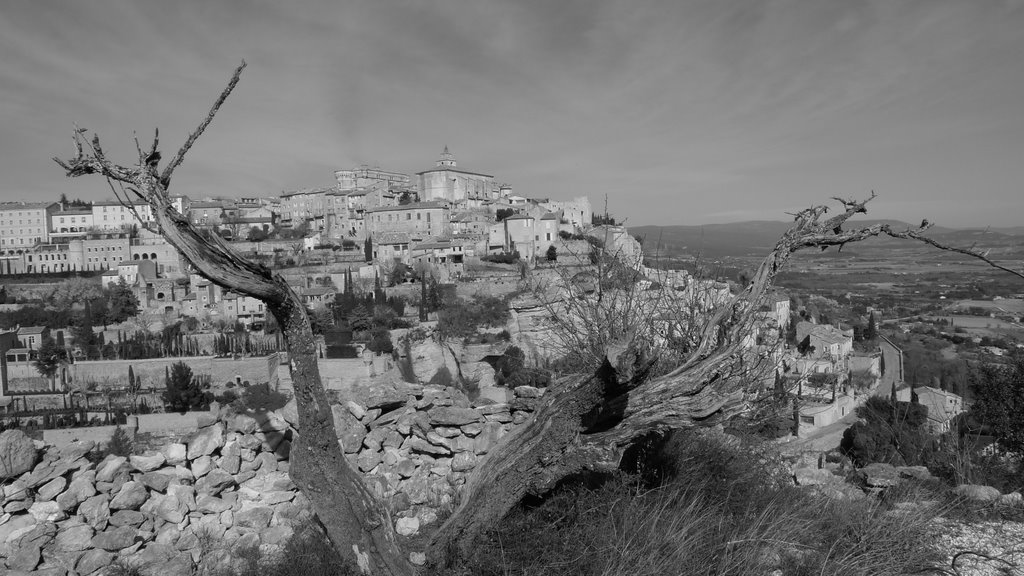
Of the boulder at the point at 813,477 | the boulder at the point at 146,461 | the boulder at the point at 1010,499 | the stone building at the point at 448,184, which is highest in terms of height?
the stone building at the point at 448,184

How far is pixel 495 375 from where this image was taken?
2572cm

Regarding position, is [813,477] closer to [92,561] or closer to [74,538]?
[92,561]

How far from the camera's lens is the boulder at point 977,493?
410 centimetres

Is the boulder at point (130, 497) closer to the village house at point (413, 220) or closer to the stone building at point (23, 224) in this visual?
the village house at point (413, 220)

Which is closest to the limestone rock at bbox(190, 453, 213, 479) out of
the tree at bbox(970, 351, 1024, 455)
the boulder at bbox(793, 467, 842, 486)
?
the boulder at bbox(793, 467, 842, 486)

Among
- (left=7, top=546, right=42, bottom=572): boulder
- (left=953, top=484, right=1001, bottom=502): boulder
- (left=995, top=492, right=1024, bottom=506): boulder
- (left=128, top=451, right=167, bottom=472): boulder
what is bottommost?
(left=995, top=492, right=1024, bottom=506): boulder

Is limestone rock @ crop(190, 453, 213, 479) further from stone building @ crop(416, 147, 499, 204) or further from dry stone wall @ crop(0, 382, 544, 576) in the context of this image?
stone building @ crop(416, 147, 499, 204)

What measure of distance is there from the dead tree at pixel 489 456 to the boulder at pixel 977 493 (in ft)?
6.78

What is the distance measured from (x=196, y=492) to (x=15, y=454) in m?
1.24

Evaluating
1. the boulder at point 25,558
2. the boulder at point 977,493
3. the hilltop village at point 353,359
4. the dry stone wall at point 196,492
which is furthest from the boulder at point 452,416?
the boulder at point 977,493

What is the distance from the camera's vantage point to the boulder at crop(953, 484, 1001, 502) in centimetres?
410

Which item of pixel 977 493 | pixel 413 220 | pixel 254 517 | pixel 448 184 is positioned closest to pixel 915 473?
pixel 977 493

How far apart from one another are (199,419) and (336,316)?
1315 inches

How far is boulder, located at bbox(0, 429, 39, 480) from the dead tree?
2.29m
